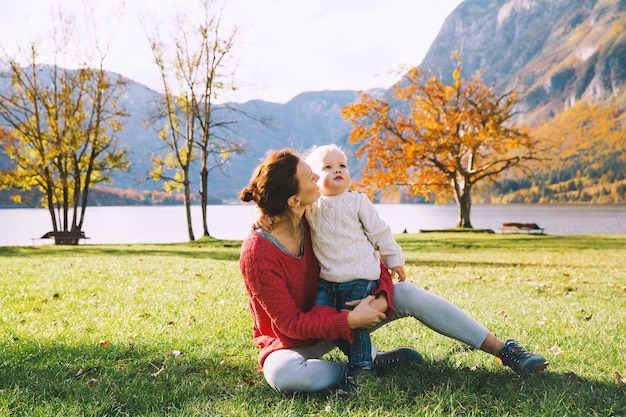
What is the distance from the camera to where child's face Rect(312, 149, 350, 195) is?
3.79m

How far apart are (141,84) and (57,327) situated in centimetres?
3004

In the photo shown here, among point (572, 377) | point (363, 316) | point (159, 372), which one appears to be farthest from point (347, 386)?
point (572, 377)

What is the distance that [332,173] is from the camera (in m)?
3.80

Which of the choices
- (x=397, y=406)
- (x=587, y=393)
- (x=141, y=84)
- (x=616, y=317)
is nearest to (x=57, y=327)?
(x=397, y=406)

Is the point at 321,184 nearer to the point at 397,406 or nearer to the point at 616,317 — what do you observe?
the point at 397,406

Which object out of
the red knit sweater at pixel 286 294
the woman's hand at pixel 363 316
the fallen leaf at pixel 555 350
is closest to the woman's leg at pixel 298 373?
the red knit sweater at pixel 286 294

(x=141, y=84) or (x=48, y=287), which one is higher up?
(x=141, y=84)

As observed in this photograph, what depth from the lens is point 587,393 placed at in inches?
135

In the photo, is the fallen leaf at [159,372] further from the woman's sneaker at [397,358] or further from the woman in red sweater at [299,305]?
the woman's sneaker at [397,358]

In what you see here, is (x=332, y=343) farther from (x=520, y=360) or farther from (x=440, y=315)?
(x=520, y=360)

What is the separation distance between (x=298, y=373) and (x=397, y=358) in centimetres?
106

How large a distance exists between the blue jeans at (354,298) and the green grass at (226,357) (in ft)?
0.53

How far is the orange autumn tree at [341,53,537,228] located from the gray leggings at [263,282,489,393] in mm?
29001

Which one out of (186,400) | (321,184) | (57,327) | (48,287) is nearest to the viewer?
(186,400)
